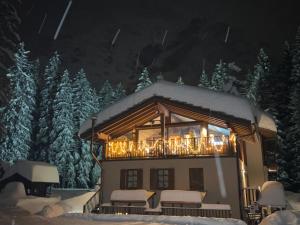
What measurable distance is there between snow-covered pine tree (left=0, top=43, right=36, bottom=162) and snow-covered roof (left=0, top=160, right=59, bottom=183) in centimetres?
503

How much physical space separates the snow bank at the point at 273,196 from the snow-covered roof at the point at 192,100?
139 inches

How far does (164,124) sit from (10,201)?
14969mm

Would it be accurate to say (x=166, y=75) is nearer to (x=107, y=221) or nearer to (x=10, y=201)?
(x=10, y=201)

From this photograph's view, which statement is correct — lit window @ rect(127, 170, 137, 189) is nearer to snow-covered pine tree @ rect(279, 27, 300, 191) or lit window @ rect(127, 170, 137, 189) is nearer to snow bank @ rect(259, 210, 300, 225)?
snow bank @ rect(259, 210, 300, 225)

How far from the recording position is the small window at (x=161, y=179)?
18.3 meters

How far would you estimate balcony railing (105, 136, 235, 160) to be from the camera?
17625mm

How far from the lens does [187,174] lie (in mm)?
17922

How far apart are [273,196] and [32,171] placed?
27.1m

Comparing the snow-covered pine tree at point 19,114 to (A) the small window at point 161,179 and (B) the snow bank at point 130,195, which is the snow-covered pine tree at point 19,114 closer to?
(B) the snow bank at point 130,195

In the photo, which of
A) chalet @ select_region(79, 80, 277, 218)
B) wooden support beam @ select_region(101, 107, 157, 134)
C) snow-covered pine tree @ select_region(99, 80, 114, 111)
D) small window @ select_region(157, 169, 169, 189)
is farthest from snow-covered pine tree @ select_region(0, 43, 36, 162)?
small window @ select_region(157, 169, 169, 189)

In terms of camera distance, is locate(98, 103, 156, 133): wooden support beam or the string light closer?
the string light

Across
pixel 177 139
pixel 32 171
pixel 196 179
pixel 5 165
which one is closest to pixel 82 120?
pixel 32 171

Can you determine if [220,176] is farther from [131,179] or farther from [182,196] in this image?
[131,179]

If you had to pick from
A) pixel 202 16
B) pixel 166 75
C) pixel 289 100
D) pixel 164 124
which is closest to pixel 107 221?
pixel 164 124
